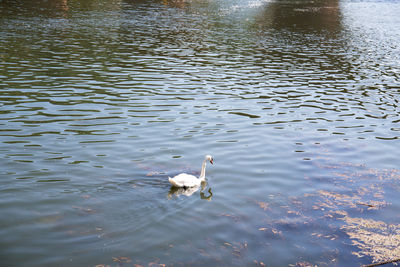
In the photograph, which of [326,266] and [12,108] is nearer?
[326,266]

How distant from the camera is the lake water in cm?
1032

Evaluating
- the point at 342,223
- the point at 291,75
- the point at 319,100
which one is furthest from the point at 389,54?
the point at 342,223

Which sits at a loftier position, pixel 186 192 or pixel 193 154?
pixel 193 154

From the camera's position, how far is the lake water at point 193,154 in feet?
33.9

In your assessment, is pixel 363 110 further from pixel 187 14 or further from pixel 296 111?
pixel 187 14

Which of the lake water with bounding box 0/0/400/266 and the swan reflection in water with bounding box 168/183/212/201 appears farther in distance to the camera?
the swan reflection in water with bounding box 168/183/212/201

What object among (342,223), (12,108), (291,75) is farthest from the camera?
(291,75)

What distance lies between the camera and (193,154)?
15586 mm

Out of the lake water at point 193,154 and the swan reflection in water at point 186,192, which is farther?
the swan reflection in water at point 186,192

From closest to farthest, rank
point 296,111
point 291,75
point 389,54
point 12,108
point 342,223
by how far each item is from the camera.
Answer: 1. point 342,223
2. point 12,108
3. point 296,111
4. point 291,75
5. point 389,54

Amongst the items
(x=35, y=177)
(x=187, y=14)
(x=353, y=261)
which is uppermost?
(x=187, y=14)

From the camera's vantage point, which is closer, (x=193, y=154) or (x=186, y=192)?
(x=186, y=192)

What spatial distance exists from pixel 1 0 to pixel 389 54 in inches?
1817

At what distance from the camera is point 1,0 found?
188ft
